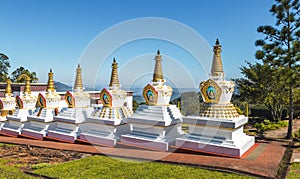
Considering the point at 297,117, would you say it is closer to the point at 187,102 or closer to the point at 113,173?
the point at 187,102

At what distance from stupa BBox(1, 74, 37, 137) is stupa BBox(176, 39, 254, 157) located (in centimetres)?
1126

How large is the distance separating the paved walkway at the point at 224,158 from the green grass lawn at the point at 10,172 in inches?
121

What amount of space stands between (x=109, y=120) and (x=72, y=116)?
297 cm

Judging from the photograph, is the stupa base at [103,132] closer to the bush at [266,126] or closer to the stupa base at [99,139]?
the stupa base at [99,139]

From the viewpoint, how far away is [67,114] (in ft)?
47.8

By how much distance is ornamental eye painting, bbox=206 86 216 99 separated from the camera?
35.8 feet

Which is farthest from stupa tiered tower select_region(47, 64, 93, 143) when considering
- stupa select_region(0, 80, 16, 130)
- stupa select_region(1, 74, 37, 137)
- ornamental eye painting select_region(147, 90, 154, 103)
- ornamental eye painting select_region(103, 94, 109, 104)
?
stupa select_region(0, 80, 16, 130)

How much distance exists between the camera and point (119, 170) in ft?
29.2

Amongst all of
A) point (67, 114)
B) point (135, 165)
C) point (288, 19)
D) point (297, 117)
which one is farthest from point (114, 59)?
point (297, 117)

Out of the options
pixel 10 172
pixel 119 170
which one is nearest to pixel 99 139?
pixel 119 170

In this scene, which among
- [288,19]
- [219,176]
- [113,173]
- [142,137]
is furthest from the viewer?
[288,19]

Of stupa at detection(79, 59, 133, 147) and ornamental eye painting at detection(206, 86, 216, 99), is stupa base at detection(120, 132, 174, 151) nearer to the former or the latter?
stupa at detection(79, 59, 133, 147)

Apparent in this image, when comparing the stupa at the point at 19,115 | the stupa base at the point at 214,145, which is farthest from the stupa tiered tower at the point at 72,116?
the stupa base at the point at 214,145

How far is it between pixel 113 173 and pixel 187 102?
1494cm
